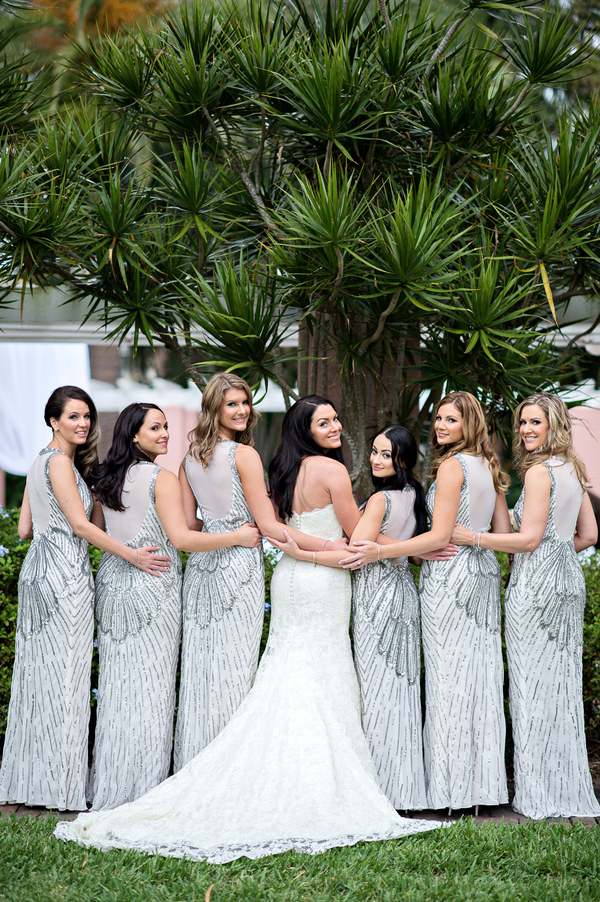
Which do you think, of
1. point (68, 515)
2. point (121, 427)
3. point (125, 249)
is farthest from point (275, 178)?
point (68, 515)

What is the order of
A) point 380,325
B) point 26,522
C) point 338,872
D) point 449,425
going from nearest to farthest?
point 338,872 < point 449,425 < point 26,522 < point 380,325

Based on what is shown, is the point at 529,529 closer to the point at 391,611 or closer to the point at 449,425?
the point at 449,425

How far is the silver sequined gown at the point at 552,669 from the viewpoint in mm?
4348

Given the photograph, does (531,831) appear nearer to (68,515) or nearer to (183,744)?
(183,744)

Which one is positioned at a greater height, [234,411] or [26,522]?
[234,411]

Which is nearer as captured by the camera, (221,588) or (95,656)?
(221,588)

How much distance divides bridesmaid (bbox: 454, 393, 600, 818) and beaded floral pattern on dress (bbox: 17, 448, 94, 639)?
6.69 ft

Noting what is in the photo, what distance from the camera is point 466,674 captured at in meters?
4.33

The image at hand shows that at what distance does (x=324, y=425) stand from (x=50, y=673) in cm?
198

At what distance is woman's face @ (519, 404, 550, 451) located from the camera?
171 inches

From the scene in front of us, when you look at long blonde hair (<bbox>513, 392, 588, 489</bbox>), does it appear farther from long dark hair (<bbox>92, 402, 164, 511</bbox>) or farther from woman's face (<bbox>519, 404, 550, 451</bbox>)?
long dark hair (<bbox>92, 402, 164, 511</bbox>)

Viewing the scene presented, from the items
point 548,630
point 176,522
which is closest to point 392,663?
point 548,630

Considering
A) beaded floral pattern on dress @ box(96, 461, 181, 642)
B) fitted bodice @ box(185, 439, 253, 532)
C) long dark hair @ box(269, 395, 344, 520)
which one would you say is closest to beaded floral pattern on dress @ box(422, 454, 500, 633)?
long dark hair @ box(269, 395, 344, 520)

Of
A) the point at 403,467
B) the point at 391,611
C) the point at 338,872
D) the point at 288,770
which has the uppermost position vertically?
the point at 403,467
